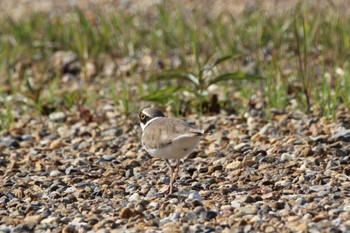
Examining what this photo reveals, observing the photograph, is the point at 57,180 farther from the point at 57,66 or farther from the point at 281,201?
the point at 57,66

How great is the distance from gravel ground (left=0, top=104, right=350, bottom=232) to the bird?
0.70 feet

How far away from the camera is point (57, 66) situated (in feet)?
28.6

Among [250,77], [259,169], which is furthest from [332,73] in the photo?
[259,169]

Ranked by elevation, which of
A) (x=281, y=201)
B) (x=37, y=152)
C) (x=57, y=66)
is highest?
(x=57, y=66)

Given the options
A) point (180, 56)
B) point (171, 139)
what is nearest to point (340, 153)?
point (171, 139)

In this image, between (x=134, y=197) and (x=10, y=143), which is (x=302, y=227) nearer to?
(x=134, y=197)

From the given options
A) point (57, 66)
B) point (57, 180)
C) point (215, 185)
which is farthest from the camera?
point (57, 66)

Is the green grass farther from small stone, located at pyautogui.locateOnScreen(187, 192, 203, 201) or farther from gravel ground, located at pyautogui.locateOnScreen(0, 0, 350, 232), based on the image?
small stone, located at pyautogui.locateOnScreen(187, 192, 203, 201)

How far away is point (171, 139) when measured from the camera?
16.5 ft

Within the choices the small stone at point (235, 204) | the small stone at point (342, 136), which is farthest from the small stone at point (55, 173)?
the small stone at point (342, 136)

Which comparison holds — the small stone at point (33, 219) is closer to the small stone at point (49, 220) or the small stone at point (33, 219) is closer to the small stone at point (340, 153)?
the small stone at point (49, 220)

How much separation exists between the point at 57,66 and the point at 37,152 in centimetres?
232

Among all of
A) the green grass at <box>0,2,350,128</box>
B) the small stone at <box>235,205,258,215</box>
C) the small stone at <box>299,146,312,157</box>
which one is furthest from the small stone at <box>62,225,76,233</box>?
the green grass at <box>0,2,350,128</box>

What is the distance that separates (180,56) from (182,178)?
2747 mm
